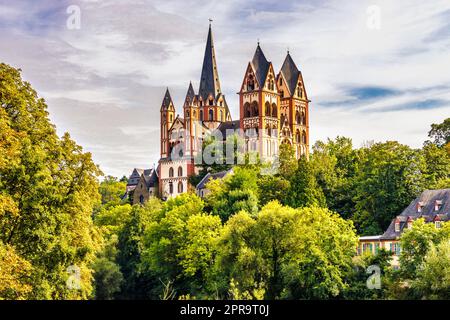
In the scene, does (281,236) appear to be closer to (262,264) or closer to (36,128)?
(262,264)

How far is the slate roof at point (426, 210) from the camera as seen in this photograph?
178ft

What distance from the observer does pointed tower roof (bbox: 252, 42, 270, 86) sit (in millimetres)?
108688

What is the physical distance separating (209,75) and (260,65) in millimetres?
10926

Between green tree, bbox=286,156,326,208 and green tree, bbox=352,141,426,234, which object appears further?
green tree, bbox=286,156,326,208

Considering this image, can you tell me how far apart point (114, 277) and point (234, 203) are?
9.97 metres

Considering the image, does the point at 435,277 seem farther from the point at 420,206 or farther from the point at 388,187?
the point at 388,187

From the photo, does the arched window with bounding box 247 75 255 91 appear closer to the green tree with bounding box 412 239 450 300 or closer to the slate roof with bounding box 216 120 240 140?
the slate roof with bounding box 216 120 240 140

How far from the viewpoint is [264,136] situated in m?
106

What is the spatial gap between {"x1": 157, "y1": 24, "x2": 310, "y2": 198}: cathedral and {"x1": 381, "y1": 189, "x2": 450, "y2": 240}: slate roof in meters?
45.8

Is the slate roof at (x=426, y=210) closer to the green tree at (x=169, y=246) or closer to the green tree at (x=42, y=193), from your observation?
the green tree at (x=169, y=246)

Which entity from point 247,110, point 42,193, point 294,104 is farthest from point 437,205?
point 294,104

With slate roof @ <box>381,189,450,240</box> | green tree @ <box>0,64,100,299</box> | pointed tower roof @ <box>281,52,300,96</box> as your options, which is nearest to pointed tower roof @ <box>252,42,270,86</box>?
pointed tower roof @ <box>281,52,300,96</box>
